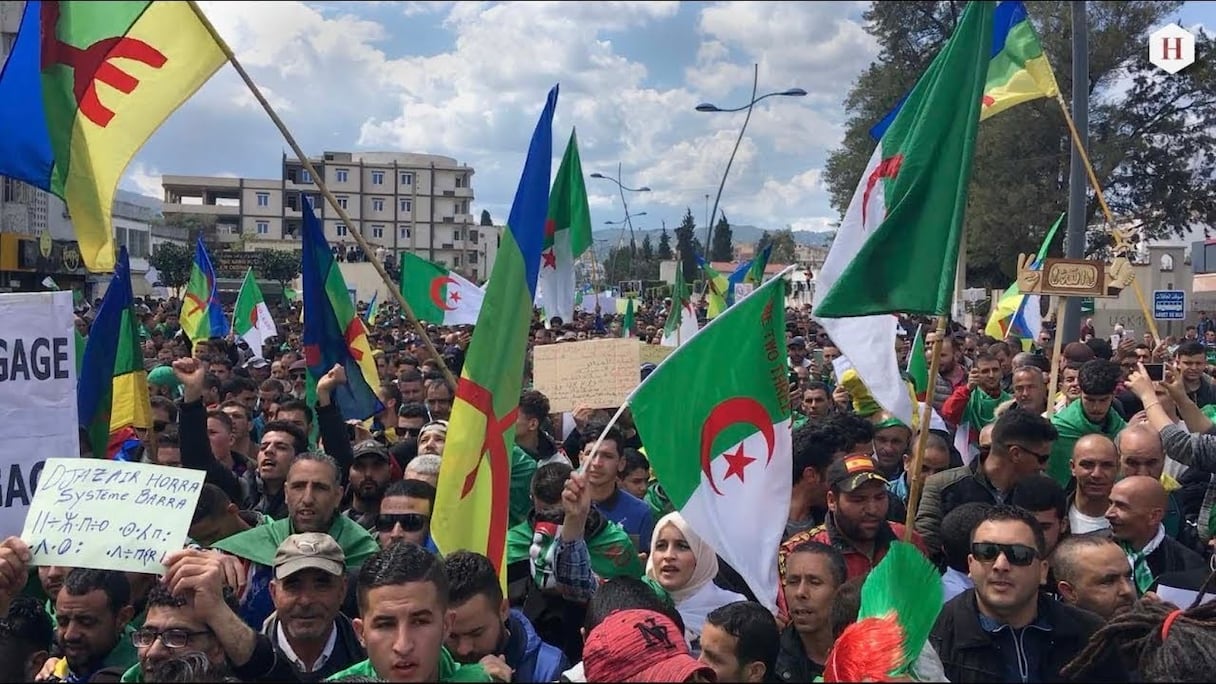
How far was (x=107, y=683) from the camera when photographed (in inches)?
135

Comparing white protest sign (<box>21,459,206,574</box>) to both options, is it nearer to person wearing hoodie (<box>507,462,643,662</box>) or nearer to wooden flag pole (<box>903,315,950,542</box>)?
person wearing hoodie (<box>507,462,643,662</box>)

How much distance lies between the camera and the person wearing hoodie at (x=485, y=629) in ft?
12.0

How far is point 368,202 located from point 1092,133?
2932 inches

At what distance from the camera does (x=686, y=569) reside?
15.0 feet

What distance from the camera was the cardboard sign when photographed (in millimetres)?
7309

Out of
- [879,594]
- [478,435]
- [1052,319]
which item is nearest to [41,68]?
[478,435]

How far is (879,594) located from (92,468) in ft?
8.29

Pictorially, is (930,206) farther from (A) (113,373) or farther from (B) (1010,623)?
(A) (113,373)

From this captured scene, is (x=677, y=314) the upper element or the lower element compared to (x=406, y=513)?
upper

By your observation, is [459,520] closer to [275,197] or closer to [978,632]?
[978,632]

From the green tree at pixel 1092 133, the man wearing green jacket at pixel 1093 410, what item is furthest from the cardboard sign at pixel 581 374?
the green tree at pixel 1092 133

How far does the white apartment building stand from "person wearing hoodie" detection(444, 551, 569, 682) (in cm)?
9149

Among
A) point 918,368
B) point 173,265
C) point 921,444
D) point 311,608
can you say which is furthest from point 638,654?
point 173,265

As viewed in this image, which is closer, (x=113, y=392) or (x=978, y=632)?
(x=978, y=632)
